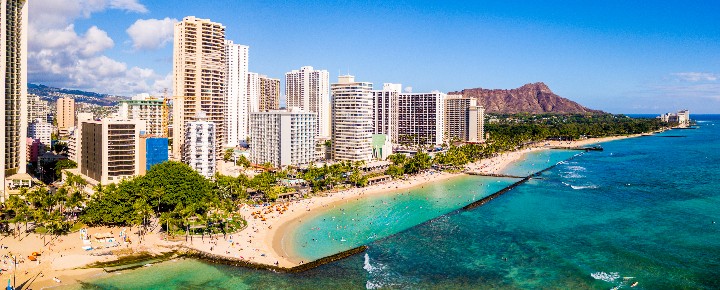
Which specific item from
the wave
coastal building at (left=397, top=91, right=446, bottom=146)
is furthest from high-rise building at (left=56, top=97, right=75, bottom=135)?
the wave

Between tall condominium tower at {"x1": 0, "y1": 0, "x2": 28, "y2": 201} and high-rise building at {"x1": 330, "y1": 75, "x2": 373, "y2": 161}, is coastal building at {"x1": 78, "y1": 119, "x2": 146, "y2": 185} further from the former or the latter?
high-rise building at {"x1": 330, "y1": 75, "x2": 373, "y2": 161}

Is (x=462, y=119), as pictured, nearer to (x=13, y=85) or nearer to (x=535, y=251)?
(x=535, y=251)

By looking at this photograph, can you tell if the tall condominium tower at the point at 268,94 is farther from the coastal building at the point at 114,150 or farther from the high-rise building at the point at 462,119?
the coastal building at the point at 114,150

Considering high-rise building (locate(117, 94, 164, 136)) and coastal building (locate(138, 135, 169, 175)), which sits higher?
high-rise building (locate(117, 94, 164, 136))

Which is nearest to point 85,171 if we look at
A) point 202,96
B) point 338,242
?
point 202,96

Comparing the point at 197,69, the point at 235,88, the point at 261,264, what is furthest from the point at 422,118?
the point at 261,264

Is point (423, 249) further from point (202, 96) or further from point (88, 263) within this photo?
point (202, 96)
